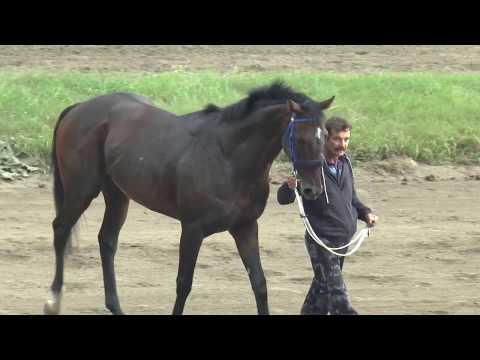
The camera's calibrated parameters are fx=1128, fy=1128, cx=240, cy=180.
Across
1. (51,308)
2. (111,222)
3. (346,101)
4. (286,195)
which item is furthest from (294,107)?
(346,101)

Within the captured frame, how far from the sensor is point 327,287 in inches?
308

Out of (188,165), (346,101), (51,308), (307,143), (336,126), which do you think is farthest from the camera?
(346,101)

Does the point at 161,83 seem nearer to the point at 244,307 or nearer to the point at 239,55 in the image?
the point at 239,55

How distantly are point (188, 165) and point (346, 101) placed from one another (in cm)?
664

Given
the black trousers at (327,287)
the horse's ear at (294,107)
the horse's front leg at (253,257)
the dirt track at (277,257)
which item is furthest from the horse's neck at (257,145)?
the dirt track at (277,257)

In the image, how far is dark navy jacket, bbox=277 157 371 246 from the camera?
306 inches

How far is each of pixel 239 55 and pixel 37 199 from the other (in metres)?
5.83

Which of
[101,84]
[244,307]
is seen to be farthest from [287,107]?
[101,84]

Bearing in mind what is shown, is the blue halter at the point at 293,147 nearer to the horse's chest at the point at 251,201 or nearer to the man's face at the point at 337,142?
the man's face at the point at 337,142

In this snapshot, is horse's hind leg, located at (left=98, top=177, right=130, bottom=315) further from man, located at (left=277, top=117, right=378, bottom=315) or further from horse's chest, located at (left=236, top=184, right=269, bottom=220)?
man, located at (left=277, top=117, right=378, bottom=315)

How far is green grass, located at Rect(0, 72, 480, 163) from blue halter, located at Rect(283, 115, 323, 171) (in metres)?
5.63

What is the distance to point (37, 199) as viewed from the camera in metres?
11.8

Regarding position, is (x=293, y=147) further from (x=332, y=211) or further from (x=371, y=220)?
(x=371, y=220)

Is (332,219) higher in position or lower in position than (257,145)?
lower
